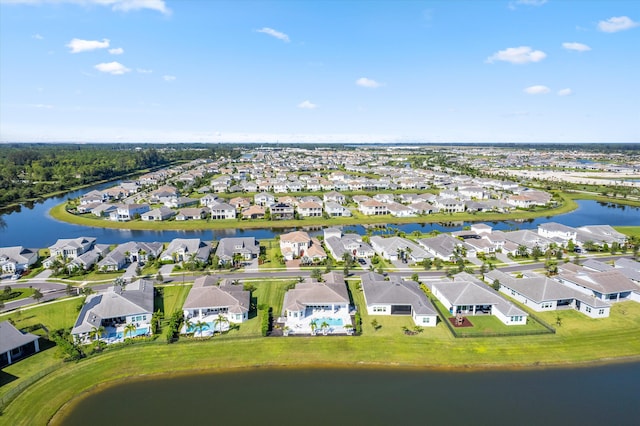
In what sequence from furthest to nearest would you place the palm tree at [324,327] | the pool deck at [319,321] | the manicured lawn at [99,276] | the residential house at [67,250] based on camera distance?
1. the residential house at [67,250]
2. the manicured lawn at [99,276]
3. the pool deck at [319,321]
4. the palm tree at [324,327]

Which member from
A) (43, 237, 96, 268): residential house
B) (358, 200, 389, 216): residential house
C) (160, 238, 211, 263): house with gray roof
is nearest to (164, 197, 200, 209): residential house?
(43, 237, 96, 268): residential house

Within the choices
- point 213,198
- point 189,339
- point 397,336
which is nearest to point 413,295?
point 397,336

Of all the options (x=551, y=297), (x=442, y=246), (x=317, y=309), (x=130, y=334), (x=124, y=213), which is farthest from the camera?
(x=124, y=213)

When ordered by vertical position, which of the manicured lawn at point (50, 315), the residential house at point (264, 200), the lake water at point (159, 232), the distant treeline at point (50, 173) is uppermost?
the distant treeline at point (50, 173)

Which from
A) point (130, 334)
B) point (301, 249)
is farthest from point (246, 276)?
point (130, 334)

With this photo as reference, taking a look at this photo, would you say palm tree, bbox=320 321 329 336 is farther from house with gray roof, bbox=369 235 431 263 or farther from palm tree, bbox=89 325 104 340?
house with gray roof, bbox=369 235 431 263

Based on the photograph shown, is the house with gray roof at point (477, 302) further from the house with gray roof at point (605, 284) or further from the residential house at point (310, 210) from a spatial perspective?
the residential house at point (310, 210)

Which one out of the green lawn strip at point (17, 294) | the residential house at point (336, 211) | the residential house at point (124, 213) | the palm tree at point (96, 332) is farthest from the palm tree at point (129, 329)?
the residential house at point (336, 211)

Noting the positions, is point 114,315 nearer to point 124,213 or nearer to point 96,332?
point 96,332
